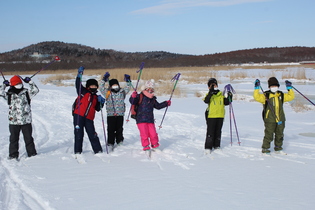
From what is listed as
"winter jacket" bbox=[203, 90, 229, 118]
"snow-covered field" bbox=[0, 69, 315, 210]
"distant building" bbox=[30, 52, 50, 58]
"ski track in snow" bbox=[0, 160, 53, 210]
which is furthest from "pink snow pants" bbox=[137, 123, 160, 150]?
"distant building" bbox=[30, 52, 50, 58]

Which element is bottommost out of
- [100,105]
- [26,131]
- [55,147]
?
[55,147]

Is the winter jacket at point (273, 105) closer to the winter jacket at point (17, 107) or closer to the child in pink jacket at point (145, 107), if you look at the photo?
the child in pink jacket at point (145, 107)

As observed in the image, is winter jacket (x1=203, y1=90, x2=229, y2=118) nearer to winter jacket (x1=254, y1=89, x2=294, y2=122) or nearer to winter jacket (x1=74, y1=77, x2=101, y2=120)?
winter jacket (x1=254, y1=89, x2=294, y2=122)

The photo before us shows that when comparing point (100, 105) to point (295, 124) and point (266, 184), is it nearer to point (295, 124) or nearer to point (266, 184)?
point (266, 184)

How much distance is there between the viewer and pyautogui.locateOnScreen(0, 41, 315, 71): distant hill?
215ft

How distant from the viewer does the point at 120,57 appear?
98.6 m

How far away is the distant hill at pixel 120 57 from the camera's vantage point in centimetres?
6550

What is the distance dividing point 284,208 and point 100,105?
3502mm

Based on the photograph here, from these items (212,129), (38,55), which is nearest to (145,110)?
(212,129)

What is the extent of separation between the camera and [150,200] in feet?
12.3

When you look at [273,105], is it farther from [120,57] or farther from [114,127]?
[120,57]

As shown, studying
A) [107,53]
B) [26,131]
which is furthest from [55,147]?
[107,53]

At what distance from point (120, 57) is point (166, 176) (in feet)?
314

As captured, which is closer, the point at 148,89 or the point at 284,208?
the point at 284,208
